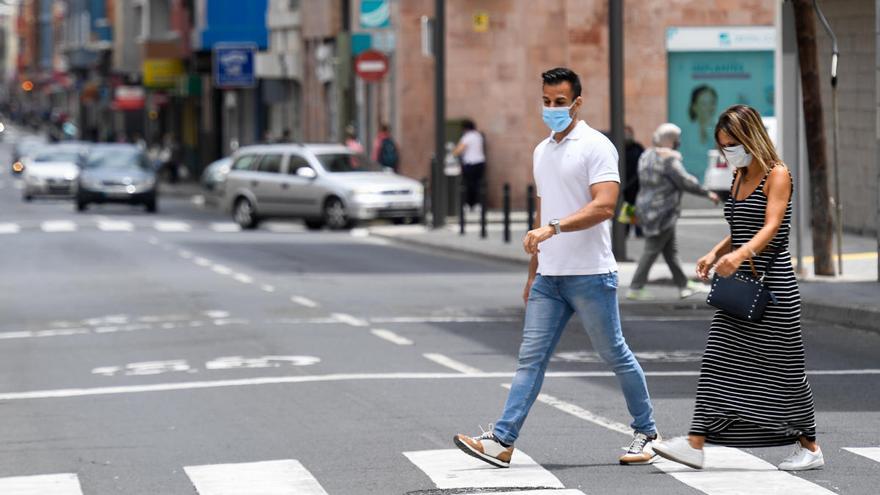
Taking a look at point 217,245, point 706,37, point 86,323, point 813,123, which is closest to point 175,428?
point 86,323

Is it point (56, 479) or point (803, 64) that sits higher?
point (803, 64)

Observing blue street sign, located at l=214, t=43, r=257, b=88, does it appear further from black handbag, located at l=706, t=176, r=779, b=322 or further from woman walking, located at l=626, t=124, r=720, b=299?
black handbag, located at l=706, t=176, r=779, b=322

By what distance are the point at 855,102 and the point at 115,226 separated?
17731mm

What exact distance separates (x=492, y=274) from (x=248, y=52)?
3490cm

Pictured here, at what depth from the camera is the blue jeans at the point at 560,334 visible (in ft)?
30.3

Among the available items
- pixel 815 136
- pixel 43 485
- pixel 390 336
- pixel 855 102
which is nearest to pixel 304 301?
pixel 390 336

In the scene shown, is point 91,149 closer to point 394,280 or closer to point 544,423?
point 394,280

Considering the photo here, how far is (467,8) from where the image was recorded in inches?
1727

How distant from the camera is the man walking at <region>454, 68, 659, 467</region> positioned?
30.2ft

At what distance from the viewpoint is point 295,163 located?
127ft

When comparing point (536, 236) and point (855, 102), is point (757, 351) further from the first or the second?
point (855, 102)

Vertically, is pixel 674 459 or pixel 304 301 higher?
pixel 674 459

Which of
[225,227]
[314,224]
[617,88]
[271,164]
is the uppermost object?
[617,88]

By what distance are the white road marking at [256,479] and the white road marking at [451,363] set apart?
4.09 metres
